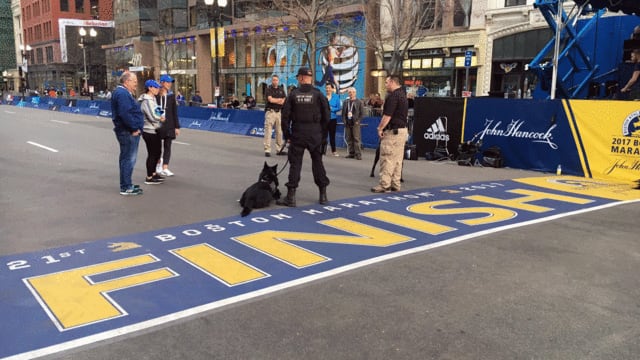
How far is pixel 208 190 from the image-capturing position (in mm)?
9039

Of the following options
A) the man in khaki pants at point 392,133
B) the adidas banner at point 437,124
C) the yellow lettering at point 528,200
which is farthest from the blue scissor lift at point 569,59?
the man in khaki pants at point 392,133

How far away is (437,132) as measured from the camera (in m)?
13.7

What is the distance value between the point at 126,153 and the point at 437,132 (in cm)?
822

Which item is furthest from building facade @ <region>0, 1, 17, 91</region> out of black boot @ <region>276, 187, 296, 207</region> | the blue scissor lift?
black boot @ <region>276, 187, 296, 207</region>

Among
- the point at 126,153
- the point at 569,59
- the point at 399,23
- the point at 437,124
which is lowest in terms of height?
the point at 126,153

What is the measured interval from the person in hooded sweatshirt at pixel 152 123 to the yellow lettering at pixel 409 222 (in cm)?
448

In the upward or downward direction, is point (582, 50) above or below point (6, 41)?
below

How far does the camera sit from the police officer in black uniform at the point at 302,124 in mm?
7887

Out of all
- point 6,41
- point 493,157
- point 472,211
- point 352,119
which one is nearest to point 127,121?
point 472,211

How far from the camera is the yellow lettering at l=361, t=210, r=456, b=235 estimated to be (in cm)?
656

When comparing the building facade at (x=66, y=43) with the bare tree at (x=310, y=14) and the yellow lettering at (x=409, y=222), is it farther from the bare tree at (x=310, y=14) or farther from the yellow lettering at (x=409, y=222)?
the yellow lettering at (x=409, y=222)

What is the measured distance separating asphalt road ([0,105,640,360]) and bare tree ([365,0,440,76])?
16367mm

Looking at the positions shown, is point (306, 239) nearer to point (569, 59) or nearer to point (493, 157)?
point (493, 157)

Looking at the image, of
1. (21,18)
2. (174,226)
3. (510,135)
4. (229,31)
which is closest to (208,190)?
(174,226)
